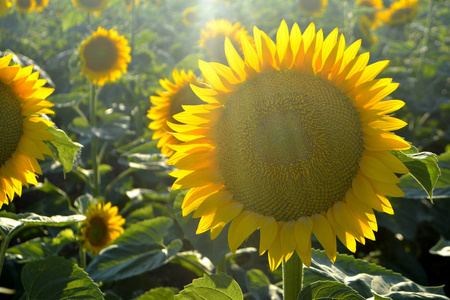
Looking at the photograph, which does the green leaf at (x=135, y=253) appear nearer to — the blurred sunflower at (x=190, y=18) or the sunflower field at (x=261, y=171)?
the sunflower field at (x=261, y=171)

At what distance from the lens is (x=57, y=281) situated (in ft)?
4.96

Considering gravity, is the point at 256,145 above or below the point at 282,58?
below

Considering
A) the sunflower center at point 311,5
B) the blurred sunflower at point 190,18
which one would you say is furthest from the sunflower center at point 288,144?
the blurred sunflower at point 190,18

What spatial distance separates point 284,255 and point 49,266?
84cm

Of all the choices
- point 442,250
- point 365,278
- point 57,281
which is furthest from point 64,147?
point 442,250

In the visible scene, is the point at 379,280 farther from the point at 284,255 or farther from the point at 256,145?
the point at 256,145

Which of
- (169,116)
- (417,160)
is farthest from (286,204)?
(169,116)

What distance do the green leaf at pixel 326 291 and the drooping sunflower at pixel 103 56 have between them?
8.49 ft

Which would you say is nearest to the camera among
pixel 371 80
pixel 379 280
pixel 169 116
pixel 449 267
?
pixel 371 80

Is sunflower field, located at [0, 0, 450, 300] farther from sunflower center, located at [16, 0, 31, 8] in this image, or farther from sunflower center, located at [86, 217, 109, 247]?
sunflower center, located at [16, 0, 31, 8]

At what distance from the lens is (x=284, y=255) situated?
1171mm

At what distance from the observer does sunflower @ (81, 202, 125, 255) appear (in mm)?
2485

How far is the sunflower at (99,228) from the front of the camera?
2485 mm

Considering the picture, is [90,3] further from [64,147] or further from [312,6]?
[64,147]
